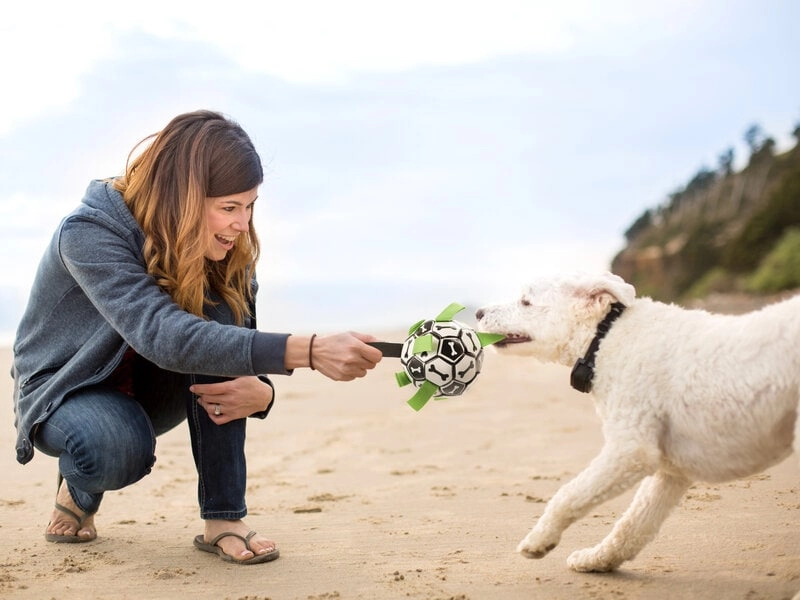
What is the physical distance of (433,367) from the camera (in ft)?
12.0

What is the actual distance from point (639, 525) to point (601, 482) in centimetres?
46

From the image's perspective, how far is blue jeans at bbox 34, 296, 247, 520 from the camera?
3.81 metres

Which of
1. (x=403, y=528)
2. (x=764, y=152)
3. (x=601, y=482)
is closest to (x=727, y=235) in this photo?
(x=764, y=152)

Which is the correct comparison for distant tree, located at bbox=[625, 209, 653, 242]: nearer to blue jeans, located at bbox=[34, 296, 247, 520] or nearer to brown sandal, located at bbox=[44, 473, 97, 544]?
blue jeans, located at bbox=[34, 296, 247, 520]

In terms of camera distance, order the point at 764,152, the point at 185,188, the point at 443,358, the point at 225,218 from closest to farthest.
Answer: the point at 443,358 → the point at 185,188 → the point at 225,218 → the point at 764,152

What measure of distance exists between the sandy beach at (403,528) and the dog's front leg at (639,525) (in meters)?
0.08

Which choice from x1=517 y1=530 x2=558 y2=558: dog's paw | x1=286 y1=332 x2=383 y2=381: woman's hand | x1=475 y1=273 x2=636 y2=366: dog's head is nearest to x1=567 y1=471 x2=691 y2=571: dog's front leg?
x1=517 y1=530 x2=558 y2=558: dog's paw

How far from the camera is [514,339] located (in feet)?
12.4

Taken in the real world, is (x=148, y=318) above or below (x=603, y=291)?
below

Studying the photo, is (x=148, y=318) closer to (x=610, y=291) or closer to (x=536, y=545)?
(x=536, y=545)

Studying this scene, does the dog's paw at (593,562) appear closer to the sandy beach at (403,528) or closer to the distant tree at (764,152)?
the sandy beach at (403,528)

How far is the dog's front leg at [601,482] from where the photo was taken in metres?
3.27

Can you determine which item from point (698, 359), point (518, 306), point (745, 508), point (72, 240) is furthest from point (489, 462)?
point (72, 240)

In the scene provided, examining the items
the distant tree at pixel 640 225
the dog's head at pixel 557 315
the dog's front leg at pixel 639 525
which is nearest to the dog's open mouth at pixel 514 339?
the dog's head at pixel 557 315
